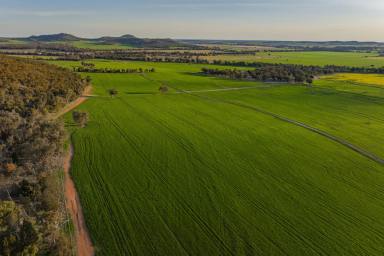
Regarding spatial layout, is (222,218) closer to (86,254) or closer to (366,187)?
(86,254)

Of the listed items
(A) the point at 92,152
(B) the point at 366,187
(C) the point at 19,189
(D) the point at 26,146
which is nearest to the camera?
(C) the point at 19,189

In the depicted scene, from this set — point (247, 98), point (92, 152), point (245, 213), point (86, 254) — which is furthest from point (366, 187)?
point (247, 98)

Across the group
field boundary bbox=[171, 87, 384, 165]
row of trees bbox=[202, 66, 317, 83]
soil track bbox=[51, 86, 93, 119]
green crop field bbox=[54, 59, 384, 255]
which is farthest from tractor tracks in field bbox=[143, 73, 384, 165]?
row of trees bbox=[202, 66, 317, 83]

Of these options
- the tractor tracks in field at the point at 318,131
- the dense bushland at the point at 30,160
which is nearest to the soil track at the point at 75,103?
the dense bushland at the point at 30,160

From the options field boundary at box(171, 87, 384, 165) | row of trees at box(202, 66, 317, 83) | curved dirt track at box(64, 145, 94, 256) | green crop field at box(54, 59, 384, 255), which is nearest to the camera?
curved dirt track at box(64, 145, 94, 256)

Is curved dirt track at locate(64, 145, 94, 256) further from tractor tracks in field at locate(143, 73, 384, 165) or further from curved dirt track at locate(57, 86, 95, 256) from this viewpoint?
tractor tracks in field at locate(143, 73, 384, 165)

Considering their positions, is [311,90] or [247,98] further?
[311,90]

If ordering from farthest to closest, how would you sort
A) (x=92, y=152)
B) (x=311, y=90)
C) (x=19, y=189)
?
(x=311, y=90) < (x=92, y=152) < (x=19, y=189)

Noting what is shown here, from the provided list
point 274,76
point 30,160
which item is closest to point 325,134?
point 30,160
